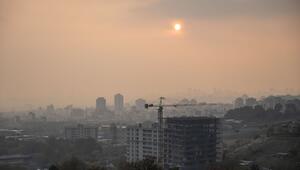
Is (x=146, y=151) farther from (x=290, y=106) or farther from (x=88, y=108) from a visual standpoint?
(x=88, y=108)

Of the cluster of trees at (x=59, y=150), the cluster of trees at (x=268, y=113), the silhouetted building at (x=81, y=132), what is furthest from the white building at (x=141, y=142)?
the cluster of trees at (x=268, y=113)

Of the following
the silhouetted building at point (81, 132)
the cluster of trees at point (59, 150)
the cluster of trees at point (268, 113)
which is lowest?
the cluster of trees at point (59, 150)

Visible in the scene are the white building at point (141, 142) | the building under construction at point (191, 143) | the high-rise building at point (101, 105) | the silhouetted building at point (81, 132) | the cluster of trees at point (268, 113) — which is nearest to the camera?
the building under construction at point (191, 143)

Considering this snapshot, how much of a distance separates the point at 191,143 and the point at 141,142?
1513mm

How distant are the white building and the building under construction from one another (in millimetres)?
419

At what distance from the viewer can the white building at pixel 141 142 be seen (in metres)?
8.39

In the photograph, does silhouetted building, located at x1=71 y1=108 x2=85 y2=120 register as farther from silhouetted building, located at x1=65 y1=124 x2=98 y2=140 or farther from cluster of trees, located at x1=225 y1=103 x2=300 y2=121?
cluster of trees, located at x1=225 y1=103 x2=300 y2=121

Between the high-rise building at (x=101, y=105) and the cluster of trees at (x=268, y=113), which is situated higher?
the high-rise building at (x=101, y=105)

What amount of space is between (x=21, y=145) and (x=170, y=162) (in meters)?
4.68

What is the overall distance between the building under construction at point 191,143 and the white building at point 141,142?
16.5 inches

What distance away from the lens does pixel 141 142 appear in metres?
8.81

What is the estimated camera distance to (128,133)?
9.34m

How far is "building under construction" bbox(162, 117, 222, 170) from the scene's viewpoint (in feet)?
24.4

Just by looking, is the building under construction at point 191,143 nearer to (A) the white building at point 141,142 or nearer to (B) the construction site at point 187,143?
(B) the construction site at point 187,143
